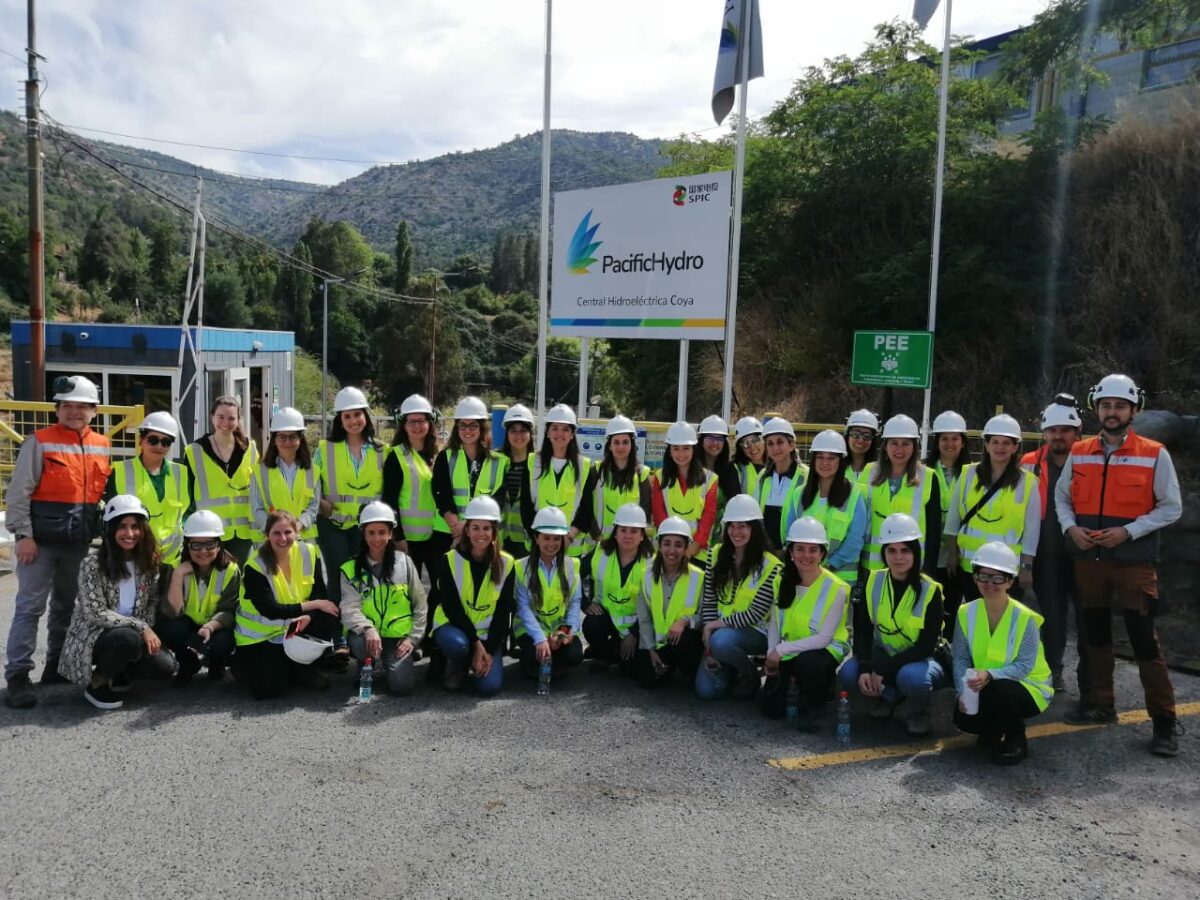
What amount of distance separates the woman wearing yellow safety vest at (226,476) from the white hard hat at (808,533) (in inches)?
152

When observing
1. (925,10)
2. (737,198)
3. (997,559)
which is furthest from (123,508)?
(925,10)

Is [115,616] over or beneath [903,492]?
beneath

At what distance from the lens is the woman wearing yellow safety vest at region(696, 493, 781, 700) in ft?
19.8

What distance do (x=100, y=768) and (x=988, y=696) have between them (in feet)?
15.6

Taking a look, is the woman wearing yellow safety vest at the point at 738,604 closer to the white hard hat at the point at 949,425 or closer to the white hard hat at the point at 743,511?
the white hard hat at the point at 743,511

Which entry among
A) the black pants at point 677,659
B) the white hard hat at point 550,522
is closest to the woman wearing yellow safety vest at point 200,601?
the white hard hat at point 550,522

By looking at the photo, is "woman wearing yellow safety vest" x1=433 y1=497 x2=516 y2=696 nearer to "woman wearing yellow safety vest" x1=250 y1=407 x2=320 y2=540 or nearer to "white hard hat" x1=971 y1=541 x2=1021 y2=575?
"woman wearing yellow safety vest" x1=250 y1=407 x2=320 y2=540

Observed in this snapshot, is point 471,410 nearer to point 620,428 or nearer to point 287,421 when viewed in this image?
point 620,428

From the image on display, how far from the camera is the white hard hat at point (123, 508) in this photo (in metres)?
5.59

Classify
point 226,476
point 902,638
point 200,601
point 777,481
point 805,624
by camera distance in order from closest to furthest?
1. point 902,638
2. point 805,624
3. point 200,601
4. point 226,476
5. point 777,481

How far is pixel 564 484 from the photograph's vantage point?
6957 millimetres

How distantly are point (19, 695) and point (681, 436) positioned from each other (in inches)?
182

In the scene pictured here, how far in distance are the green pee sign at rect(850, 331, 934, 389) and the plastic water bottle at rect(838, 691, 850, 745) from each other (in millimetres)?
6269

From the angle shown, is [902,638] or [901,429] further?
[901,429]
